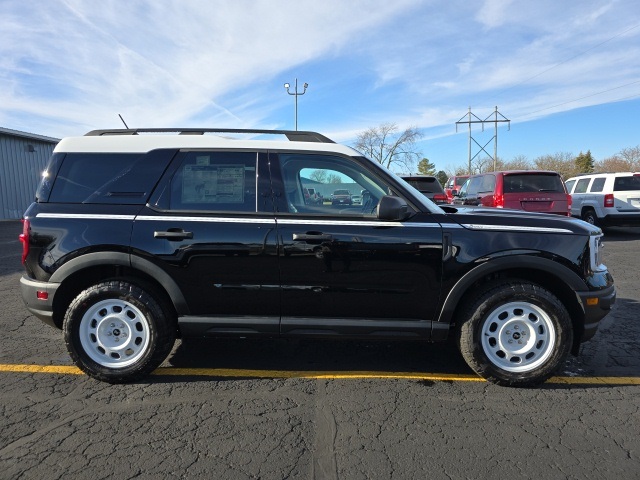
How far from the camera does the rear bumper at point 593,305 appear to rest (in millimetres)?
3195

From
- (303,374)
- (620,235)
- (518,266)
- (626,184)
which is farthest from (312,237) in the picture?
(620,235)

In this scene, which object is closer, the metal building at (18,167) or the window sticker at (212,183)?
the window sticker at (212,183)

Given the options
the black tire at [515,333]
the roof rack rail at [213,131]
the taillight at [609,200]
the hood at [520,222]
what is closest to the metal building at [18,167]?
the roof rack rail at [213,131]

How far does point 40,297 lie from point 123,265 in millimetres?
749

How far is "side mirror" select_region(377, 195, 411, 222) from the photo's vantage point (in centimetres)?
309

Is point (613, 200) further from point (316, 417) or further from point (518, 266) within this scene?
point (316, 417)

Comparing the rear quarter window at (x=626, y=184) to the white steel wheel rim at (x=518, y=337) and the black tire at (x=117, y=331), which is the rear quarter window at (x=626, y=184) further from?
the black tire at (x=117, y=331)

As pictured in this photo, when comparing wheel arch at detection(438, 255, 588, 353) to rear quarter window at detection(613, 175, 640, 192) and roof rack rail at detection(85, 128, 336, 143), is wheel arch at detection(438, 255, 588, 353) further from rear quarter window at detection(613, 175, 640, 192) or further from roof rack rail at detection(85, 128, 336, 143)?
rear quarter window at detection(613, 175, 640, 192)

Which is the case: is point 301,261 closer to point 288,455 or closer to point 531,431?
point 288,455

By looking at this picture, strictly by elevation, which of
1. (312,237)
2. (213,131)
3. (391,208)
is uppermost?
(213,131)

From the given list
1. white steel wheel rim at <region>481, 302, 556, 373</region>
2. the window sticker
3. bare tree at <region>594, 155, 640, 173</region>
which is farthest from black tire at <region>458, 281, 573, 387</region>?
bare tree at <region>594, 155, 640, 173</region>

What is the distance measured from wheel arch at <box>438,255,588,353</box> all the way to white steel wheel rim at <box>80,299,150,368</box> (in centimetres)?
241

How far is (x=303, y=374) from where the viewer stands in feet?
11.5

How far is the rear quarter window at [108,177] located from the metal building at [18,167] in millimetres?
19688
